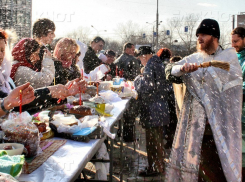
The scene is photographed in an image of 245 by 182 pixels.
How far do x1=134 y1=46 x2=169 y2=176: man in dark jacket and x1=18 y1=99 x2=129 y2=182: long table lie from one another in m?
1.78

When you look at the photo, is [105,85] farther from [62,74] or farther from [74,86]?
[74,86]

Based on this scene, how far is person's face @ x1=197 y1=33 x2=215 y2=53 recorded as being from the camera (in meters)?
2.53

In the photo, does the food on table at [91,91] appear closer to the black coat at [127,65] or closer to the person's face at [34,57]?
the person's face at [34,57]

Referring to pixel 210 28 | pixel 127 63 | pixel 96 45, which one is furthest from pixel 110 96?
pixel 127 63

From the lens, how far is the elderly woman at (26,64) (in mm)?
2715

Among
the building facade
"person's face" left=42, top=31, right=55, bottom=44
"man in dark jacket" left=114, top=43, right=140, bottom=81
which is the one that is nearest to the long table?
"person's face" left=42, top=31, right=55, bottom=44

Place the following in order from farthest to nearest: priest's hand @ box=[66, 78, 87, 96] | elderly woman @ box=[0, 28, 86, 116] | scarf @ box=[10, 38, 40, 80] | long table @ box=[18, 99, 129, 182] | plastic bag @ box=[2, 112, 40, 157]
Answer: scarf @ box=[10, 38, 40, 80]
priest's hand @ box=[66, 78, 87, 96]
elderly woman @ box=[0, 28, 86, 116]
plastic bag @ box=[2, 112, 40, 157]
long table @ box=[18, 99, 129, 182]

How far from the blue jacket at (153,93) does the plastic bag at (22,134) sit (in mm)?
2199

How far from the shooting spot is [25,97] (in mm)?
1758

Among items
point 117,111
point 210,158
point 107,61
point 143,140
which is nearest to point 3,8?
point 107,61

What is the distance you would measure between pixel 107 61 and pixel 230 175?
4.28 meters

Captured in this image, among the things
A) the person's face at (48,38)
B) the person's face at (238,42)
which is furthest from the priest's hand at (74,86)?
the person's face at (238,42)

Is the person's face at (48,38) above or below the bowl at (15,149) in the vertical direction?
above

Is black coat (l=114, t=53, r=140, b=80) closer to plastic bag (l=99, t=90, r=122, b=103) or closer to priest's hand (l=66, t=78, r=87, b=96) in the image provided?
plastic bag (l=99, t=90, r=122, b=103)
